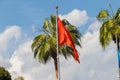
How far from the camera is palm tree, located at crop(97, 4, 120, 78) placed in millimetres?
44622

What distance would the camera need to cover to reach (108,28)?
45.6 metres

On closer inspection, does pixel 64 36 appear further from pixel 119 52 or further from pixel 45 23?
pixel 45 23

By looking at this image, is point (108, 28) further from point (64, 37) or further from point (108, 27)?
point (64, 37)

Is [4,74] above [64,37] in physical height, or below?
above

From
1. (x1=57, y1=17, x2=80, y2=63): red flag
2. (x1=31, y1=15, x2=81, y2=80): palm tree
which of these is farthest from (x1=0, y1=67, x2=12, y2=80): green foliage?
(x1=57, y1=17, x2=80, y2=63): red flag

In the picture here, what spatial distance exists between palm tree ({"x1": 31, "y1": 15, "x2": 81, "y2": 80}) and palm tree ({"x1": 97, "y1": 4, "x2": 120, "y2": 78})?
458 centimetres

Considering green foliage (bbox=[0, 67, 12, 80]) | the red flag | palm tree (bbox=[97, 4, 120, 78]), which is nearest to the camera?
the red flag

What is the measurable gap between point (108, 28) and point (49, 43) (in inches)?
278

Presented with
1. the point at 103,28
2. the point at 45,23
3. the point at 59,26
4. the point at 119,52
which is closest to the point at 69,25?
the point at 45,23

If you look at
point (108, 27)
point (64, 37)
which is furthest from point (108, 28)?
point (64, 37)

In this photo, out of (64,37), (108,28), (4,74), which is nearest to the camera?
(64,37)

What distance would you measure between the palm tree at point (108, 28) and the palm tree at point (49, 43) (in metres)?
4.58

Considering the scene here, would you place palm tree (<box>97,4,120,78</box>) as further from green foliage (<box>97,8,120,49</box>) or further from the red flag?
the red flag

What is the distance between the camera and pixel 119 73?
4094 centimetres
